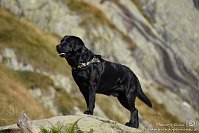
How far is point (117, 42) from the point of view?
49875mm

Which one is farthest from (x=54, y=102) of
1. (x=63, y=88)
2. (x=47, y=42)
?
(x=47, y=42)

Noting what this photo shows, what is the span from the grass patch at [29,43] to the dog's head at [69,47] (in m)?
25.6

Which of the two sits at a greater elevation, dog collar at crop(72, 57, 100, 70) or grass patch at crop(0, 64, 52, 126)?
grass patch at crop(0, 64, 52, 126)

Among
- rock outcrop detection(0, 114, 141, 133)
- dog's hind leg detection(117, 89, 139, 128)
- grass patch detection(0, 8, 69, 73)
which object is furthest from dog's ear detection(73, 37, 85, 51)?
grass patch detection(0, 8, 69, 73)

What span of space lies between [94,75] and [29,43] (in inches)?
1125

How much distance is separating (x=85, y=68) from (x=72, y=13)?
3712cm

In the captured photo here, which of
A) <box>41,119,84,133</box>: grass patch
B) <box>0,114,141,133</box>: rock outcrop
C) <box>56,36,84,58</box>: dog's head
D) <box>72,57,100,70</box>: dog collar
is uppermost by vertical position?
<box>56,36,84,58</box>: dog's head

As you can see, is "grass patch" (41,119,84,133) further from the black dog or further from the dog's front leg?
the black dog

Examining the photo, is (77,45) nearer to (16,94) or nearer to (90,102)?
(90,102)

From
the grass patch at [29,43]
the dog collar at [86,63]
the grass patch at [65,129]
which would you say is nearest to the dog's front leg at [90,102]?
the dog collar at [86,63]

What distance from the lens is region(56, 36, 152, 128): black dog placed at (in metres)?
12.4

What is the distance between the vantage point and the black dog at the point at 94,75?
488 inches

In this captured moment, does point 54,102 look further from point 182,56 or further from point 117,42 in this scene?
point 182,56

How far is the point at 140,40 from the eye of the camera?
5197 centimetres
